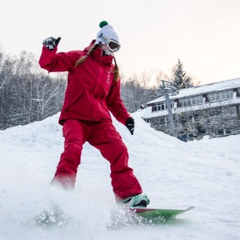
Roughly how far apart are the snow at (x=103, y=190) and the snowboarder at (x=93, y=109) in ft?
0.63

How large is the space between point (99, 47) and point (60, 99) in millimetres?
32566

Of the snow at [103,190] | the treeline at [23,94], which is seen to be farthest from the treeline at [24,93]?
the snow at [103,190]

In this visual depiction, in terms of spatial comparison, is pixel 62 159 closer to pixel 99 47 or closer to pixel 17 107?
pixel 99 47

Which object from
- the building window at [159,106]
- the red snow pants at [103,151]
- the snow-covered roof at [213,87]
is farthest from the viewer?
the building window at [159,106]

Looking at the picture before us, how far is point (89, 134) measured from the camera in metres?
2.79

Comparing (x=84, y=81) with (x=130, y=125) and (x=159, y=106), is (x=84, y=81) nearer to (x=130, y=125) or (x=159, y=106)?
(x=130, y=125)

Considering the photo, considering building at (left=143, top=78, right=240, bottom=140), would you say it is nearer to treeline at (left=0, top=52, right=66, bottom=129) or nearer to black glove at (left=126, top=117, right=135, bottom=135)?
treeline at (left=0, top=52, right=66, bottom=129)

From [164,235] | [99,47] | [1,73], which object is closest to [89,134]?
[99,47]

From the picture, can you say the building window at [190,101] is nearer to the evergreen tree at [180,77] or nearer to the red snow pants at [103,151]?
the evergreen tree at [180,77]

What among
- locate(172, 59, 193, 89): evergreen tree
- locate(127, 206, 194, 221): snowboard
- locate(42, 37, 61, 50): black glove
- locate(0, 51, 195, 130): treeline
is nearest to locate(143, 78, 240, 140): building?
locate(0, 51, 195, 130): treeline

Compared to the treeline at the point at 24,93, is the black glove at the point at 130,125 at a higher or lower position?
lower

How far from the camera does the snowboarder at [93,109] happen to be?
2.47 meters

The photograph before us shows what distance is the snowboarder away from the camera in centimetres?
247

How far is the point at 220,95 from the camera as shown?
34625mm
